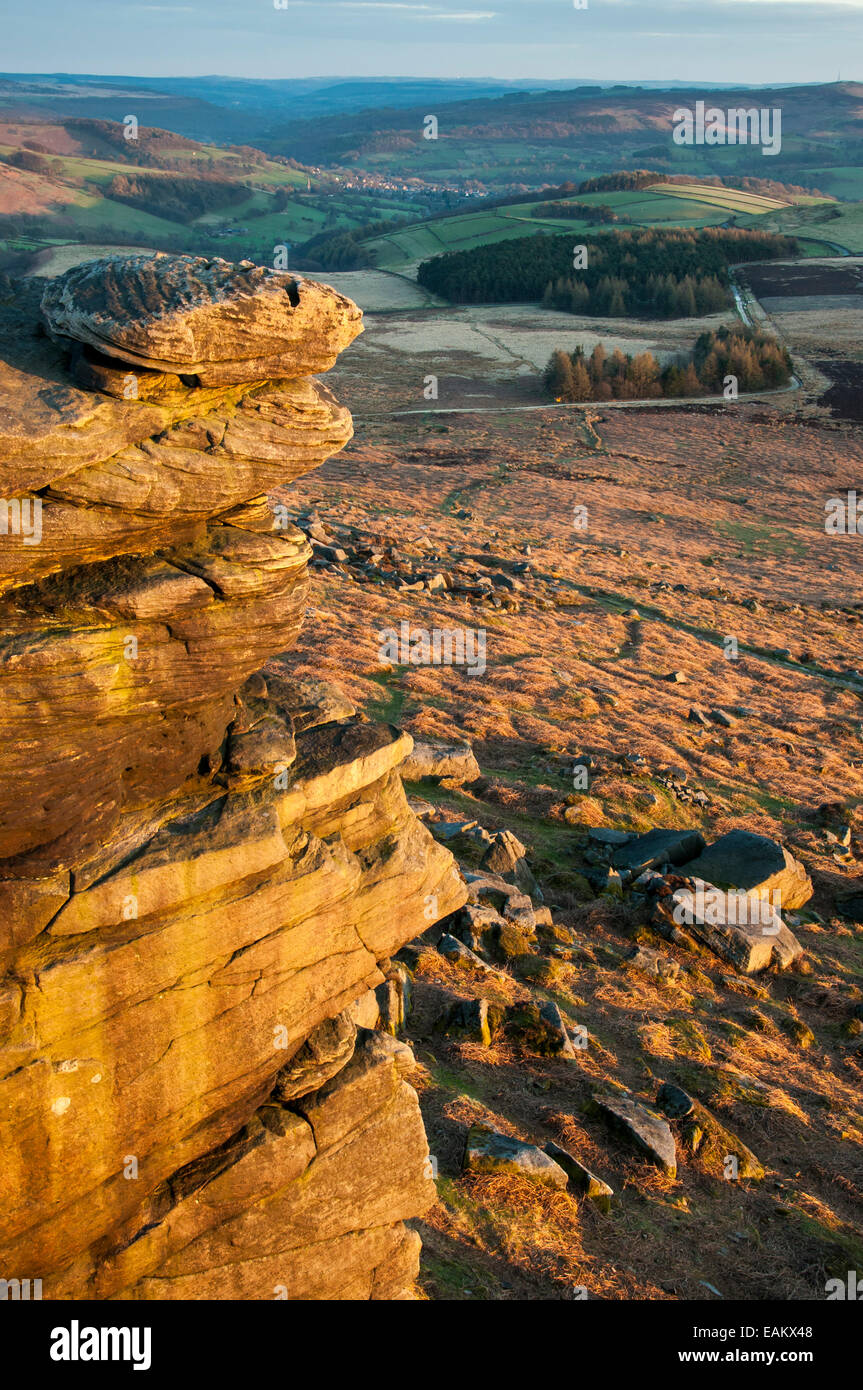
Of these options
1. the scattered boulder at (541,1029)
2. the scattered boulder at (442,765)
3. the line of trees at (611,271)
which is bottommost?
the scattered boulder at (541,1029)

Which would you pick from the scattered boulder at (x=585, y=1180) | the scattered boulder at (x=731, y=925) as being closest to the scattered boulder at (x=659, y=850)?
the scattered boulder at (x=731, y=925)

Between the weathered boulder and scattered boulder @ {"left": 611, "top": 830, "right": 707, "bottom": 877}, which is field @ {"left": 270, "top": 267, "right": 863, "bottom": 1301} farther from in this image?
the weathered boulder

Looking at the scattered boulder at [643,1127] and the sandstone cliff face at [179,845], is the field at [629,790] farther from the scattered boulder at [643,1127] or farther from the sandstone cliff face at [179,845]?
the sandstone cliff face at [179,845]

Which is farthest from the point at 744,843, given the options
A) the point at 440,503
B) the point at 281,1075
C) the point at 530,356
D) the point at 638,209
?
the point at 638,209

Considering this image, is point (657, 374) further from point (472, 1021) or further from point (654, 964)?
point (472, 1021)

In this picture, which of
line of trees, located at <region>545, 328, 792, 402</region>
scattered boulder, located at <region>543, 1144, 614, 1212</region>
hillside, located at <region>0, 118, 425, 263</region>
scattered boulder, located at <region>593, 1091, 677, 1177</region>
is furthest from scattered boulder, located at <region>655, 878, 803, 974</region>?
hillside, located at <region>0, 118, 425, 263</region>
